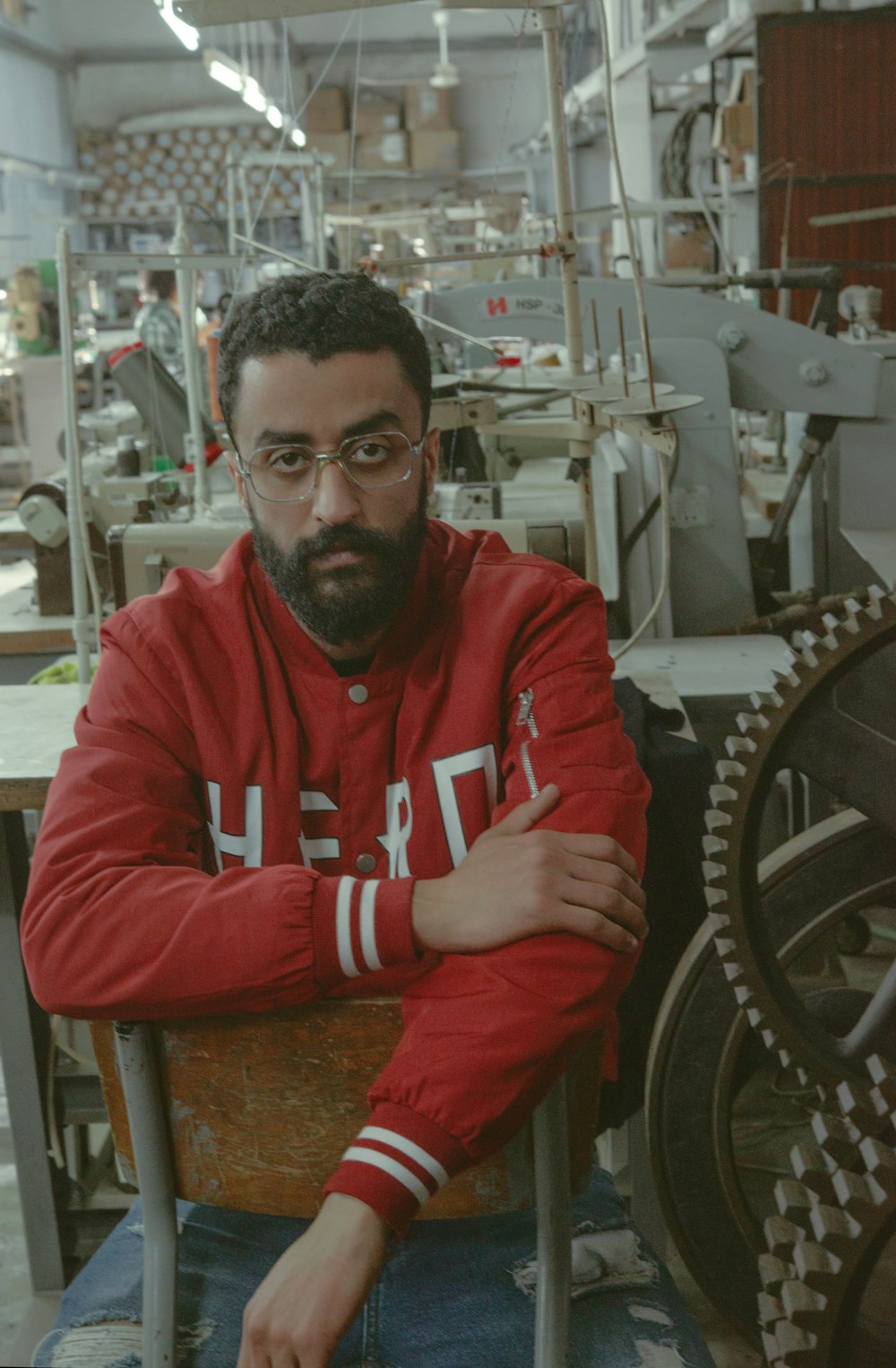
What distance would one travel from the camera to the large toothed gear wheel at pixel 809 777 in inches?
42.0

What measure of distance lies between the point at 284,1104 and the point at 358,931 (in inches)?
5.0

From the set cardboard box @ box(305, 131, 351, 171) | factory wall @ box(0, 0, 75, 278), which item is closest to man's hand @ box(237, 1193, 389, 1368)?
factory wall @ box(0, 0, 75, 278)

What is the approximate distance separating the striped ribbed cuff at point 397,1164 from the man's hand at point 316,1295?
0.01 meters

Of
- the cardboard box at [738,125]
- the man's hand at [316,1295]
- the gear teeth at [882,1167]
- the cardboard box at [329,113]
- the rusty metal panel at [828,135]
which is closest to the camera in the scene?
the gear teeth at [882,1167]

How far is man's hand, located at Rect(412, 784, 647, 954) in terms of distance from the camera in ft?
2.97

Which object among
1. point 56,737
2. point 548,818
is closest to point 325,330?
point 548,818

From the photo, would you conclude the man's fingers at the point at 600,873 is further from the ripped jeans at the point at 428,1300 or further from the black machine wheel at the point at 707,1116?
the black machine wheel at the point at 707,1116

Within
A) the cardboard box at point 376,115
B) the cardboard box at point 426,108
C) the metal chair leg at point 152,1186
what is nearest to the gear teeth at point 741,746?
the metal chair leg at point 152,1186

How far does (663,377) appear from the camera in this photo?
2135mm

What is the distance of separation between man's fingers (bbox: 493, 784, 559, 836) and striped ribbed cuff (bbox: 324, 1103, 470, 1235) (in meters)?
0.23

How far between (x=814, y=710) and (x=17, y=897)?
1.00 meters

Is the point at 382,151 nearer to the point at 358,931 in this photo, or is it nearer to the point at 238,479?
the point at 238,479

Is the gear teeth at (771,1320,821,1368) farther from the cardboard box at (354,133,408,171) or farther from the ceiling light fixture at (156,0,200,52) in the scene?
the cardboard box at (354,133,408,171)

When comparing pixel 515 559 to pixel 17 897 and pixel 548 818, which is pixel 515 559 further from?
pixel 17 897
